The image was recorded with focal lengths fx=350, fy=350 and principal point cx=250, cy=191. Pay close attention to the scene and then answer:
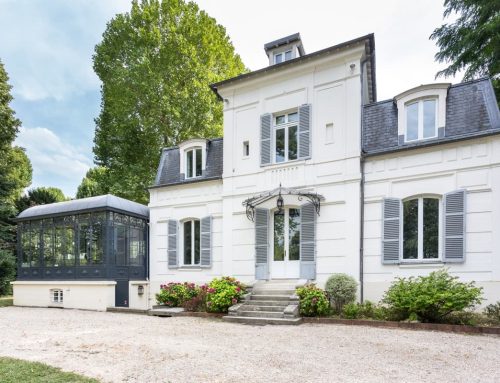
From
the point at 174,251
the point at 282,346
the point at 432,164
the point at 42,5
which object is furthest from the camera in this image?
the point at 174,251

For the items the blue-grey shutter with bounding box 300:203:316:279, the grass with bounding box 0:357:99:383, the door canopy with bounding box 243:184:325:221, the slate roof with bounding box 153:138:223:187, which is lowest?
the grass with bounding box 0:357:99:383

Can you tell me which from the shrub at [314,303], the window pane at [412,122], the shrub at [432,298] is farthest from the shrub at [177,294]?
the window pane at [412,122]

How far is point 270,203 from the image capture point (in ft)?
35.5

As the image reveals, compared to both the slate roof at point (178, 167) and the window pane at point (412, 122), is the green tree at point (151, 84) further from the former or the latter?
the window pane at point (412, 122)

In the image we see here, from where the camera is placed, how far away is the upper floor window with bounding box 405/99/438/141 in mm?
9227

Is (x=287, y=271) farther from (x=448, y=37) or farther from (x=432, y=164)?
(x=448, y=37)

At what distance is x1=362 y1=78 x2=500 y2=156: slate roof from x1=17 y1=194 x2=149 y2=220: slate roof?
864 centimetres

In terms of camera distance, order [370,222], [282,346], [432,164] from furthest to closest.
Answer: [370,222]
[432,164]
[282,346]

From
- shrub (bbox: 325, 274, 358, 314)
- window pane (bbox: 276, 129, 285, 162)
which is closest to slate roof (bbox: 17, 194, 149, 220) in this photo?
window pane (bbox: 276, 129, 285, 162)

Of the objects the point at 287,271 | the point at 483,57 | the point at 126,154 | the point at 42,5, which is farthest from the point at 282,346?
the point at 126,154

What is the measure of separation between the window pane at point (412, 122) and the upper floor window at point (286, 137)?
10.4 feet

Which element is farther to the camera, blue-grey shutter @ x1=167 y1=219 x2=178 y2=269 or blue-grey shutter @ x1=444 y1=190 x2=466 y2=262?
blue-grey shutter @ x1=167 y1=219 x2=178 y2=269

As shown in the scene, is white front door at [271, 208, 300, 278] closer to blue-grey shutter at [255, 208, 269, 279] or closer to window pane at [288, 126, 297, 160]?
blue-grey shutter at [255, 208, 269, 279]

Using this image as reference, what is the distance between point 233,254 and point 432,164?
6.37 metres
